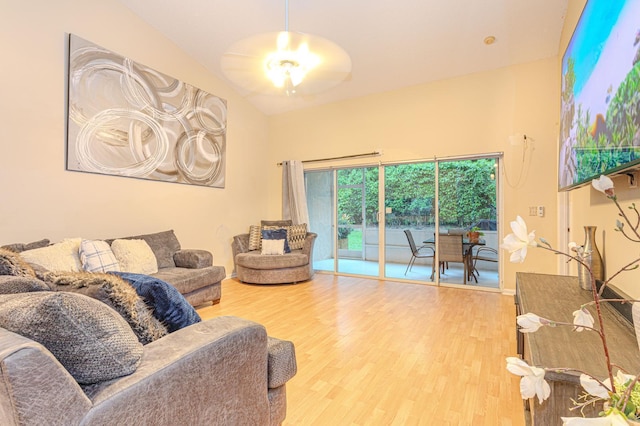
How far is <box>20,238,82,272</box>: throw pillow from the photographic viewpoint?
2555mm

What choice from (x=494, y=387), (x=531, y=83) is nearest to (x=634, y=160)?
(x=494, y=387)

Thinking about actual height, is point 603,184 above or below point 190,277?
above

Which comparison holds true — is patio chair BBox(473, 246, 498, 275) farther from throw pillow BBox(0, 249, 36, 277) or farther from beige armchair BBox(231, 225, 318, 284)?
throw pillow BBox(0, 249, 36, 277)

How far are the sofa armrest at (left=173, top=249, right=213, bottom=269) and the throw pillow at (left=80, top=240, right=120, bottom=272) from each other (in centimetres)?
79

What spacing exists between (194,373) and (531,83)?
4.96 metres

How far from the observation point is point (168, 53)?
14.0ft

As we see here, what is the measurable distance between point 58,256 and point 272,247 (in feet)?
9.07

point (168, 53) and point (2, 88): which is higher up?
point (168, 53)

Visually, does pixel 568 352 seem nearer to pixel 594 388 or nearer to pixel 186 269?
pixel 594 388

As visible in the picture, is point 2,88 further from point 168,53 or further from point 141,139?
point 168,53

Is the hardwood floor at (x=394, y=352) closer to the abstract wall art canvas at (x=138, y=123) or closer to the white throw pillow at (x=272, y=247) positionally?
the white throw pillow at (x=272, y=247)

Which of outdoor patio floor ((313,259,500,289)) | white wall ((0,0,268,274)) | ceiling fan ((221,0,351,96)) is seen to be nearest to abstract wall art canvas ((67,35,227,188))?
white wall ((0,0,268,274))

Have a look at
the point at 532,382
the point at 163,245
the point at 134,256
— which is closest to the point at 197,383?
the point at 532,382

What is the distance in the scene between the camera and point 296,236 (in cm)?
534
